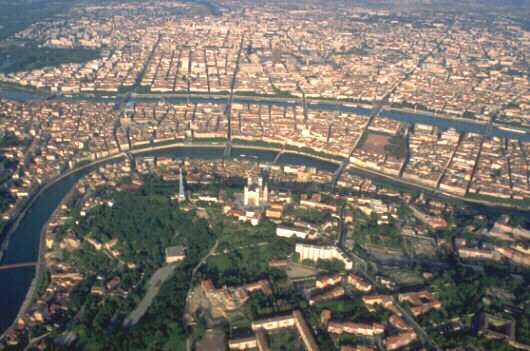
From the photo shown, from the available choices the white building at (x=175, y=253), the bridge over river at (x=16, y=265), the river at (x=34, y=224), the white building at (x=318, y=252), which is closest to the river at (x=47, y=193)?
the river at (x=34, y=224)

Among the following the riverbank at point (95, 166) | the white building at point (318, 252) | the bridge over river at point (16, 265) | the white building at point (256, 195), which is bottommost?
the bridge over river at point (16, 265)

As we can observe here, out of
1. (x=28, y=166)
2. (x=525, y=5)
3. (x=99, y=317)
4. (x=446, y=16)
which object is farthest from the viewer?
(x=525, y=5)

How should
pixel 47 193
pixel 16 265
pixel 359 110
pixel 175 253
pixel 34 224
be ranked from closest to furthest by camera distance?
1. pixel 16 265
2. pixel 175 253
3. pixel 34 224
4. pixel 47 193
5. pixel 359 110

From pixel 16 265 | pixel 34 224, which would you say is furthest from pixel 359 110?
pixel 16 265

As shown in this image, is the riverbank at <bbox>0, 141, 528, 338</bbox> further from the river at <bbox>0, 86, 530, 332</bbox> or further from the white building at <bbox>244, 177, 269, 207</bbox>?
the white building at <bbox>244, 177, 269, 207</bbox>

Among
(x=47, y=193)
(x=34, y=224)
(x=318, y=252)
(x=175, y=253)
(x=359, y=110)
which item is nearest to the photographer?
(x=318, y=252)

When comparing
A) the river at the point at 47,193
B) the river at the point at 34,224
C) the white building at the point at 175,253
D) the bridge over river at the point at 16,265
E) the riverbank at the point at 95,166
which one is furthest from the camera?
the riverbank at the point at 95,166

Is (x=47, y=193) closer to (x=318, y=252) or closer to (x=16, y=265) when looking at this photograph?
(x=16, y=265)

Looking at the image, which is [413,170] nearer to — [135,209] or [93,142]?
[135,209]

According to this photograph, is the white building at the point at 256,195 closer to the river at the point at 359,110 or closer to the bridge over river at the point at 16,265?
the bridge over river at the point at 16,265

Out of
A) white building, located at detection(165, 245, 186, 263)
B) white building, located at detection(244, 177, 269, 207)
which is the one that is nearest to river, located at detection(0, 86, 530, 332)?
white building, located at detection(165, 245, 186, 263)

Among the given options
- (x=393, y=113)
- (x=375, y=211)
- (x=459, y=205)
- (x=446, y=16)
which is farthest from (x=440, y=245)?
(x=446, y=16)
